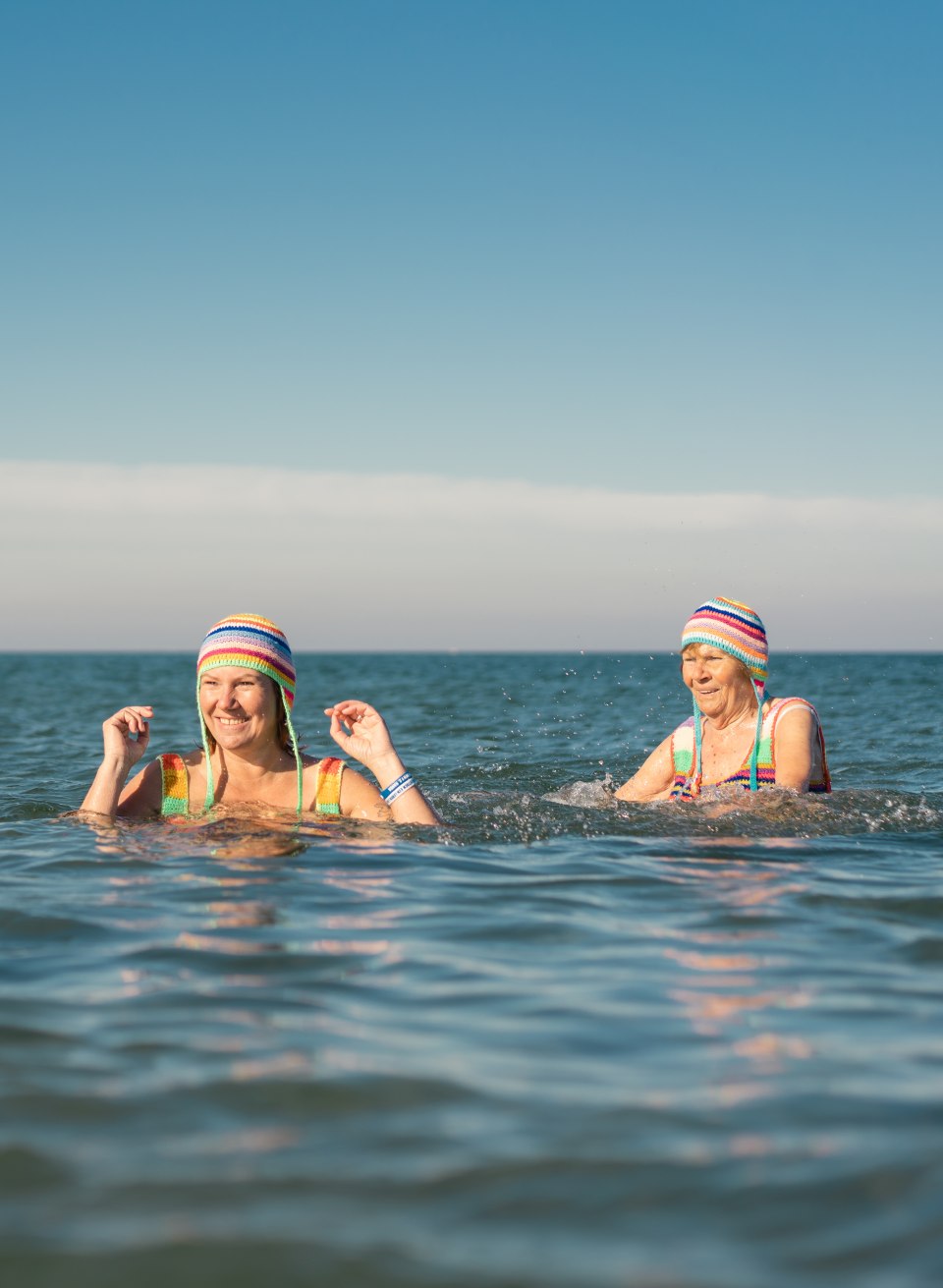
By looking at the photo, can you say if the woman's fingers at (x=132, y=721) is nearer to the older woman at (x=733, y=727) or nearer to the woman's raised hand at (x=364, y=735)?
the woman's raised hand at (x=364, y=735)

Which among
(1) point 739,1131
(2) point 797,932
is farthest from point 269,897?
(1) point 739,1131

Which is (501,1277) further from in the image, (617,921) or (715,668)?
(715,668)

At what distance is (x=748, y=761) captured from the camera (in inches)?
396

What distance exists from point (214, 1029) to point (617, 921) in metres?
2.28

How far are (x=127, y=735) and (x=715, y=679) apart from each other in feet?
14.7

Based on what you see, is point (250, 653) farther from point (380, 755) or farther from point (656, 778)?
point (656, 778)

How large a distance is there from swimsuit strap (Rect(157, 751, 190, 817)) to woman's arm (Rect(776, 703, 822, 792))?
4.32 metres

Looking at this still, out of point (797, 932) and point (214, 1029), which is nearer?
point (214, 1029)

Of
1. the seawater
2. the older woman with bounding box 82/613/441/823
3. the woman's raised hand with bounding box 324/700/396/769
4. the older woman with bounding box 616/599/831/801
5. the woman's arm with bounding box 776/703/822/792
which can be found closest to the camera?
the seawater

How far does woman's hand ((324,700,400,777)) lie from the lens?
25.8ft

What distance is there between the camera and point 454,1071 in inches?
160

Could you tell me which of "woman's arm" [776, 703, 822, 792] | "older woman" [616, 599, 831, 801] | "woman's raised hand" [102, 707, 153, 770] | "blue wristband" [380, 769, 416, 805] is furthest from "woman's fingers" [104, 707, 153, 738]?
"woman's arm" [776, 703, 822, 792]

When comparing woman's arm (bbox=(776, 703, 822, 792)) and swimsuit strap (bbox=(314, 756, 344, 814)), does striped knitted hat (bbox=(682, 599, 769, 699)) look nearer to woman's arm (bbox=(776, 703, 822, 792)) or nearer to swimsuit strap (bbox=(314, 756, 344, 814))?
woman's arm (bbox=(776, 703, 822, 792))

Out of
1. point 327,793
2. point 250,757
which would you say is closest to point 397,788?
point 327,793
